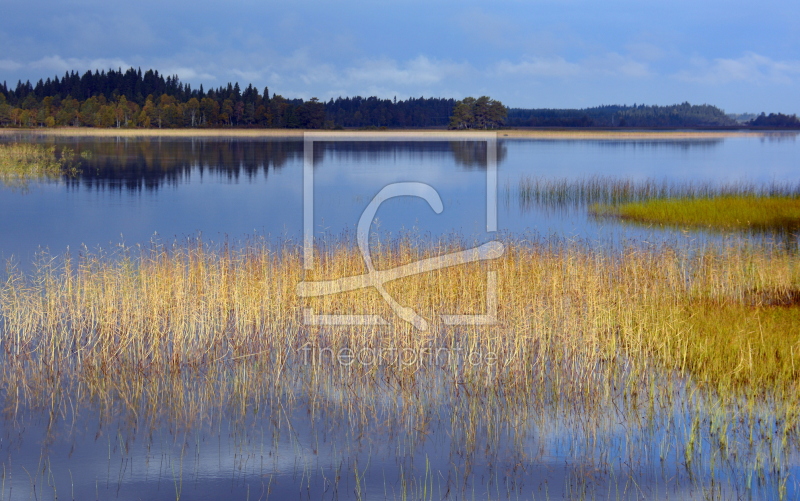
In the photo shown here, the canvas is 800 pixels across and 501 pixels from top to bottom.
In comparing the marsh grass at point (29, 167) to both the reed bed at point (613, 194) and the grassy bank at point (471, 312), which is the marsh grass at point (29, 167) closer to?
the reed bed at point (613, 194)

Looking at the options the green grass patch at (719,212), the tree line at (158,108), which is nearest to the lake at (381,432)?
the green grass patch at (719,212)

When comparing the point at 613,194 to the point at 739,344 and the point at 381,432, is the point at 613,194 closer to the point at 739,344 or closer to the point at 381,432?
the point at 739,344

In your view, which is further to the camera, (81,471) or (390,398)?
(390,398)

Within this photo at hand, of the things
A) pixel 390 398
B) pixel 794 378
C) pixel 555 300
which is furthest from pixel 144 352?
pixel 794 378

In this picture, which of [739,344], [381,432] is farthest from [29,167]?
[739,344]

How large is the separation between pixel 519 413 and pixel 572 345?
1412 millimetres

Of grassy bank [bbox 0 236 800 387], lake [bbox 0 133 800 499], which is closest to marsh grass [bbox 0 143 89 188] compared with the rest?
grassy bank [bbox 0 236 800 387]

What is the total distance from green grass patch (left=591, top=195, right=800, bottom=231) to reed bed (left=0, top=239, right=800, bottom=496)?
→ 7.48 metres

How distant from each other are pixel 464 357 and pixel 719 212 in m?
12.8

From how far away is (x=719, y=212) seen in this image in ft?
61.1

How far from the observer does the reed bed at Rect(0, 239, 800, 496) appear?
6469 mm

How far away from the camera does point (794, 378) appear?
6965mm

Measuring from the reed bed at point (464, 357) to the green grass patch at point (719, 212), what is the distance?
24.5ft

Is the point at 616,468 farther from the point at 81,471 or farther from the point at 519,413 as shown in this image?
the point at 81,471
